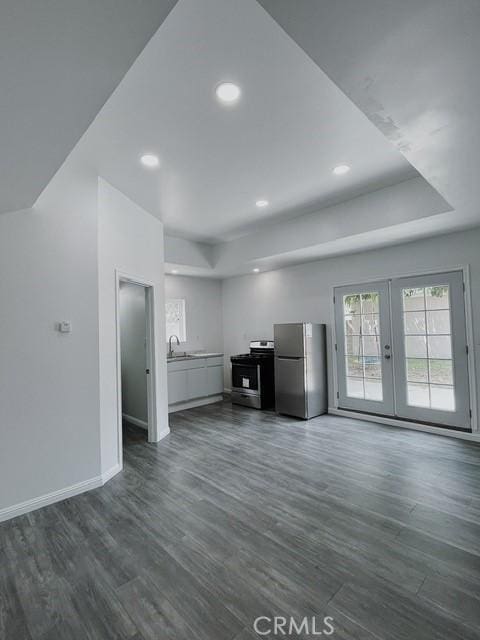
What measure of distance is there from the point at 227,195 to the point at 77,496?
3.35m

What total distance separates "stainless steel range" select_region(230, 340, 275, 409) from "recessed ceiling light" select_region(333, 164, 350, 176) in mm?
3278

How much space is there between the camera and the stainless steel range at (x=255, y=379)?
18.1 feet

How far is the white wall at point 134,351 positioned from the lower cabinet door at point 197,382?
1.10m

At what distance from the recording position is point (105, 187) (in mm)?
3150

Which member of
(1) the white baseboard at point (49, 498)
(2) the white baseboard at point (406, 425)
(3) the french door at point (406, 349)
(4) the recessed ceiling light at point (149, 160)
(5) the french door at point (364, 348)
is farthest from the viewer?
(5) the french door at point (364, 348)

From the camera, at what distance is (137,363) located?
449 centimetres

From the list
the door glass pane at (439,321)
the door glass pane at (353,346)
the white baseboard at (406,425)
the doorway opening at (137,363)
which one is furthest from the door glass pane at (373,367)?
the doorway opening at (137,363)

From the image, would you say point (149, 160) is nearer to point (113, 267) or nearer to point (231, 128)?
point (231, 128)

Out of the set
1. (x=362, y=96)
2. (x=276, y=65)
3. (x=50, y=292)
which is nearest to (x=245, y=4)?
(x=276, y=65)

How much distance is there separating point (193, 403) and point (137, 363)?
1.67 m

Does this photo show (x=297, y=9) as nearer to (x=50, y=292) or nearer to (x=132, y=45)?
(x=132, y=45)

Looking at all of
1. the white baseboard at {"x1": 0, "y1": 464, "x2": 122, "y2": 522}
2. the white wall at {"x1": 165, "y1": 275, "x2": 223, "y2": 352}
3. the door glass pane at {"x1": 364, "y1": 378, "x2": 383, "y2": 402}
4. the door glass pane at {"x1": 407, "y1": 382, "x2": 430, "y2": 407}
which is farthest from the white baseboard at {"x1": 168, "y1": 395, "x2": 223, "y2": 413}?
the door glass pane at {"x1": 407, "y1": 382, "x2": 430, "y2": 407}

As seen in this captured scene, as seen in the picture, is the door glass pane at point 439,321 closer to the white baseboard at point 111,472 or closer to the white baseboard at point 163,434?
the white baseboard at point 163,434

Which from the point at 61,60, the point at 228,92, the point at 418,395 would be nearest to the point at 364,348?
the point at 418,395
